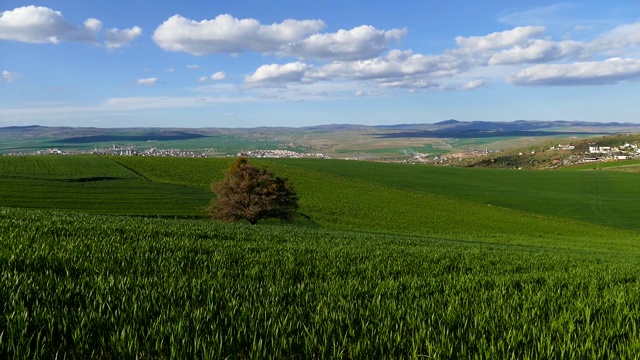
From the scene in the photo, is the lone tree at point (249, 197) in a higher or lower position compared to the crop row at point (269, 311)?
lower

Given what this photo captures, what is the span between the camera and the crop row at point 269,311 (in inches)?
178

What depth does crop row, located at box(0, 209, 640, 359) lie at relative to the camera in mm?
4527

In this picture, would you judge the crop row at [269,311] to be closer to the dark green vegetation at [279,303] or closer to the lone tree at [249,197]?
the dark green vegetation at [279,303]

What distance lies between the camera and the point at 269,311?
5906 mm

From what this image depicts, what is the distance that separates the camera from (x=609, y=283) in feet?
39.1

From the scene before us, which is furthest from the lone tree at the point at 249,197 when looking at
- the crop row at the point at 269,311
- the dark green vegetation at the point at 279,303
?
the crop row at the point at 269,311

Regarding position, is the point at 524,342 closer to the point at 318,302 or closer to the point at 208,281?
the point at 318,302

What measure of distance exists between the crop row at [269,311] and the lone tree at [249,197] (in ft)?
109

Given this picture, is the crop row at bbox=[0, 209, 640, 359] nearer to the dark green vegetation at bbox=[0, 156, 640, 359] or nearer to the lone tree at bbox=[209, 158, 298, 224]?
the dark green vegetation at bbox=[0, 156, 640, 359]

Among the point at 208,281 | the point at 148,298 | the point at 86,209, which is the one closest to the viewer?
the point at 148,298

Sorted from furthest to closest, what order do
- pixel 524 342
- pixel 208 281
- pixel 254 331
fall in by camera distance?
pixel 208 281 < pixel 524 342 < pixel 254 331

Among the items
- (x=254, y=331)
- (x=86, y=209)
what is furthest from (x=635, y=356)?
(x=86, y=209)

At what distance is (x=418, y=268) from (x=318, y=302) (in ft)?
22.5

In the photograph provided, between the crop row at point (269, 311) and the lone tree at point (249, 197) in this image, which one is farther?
the lone tree at point (249, 197)
